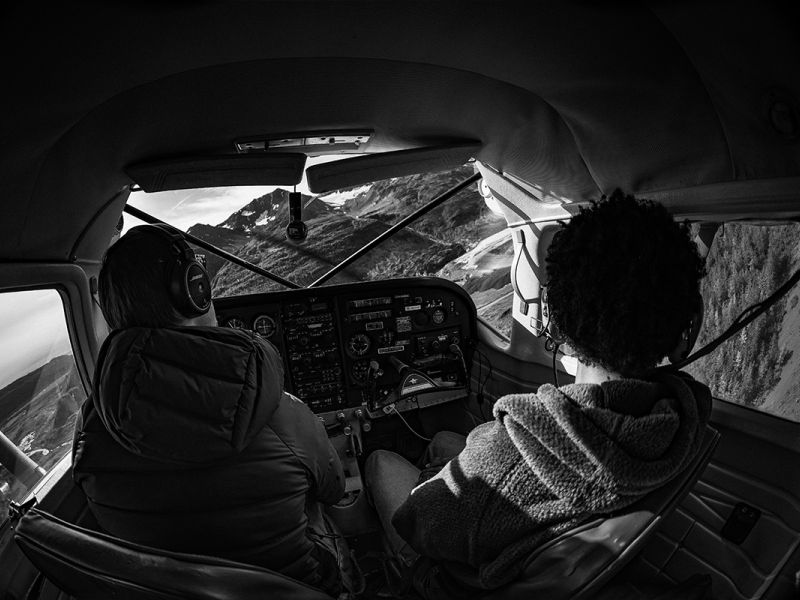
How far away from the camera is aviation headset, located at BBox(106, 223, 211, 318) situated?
1.22m

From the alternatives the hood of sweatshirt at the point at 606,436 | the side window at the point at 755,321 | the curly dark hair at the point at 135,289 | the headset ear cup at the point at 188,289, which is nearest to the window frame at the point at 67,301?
the curly dark hair at the point at 135,289

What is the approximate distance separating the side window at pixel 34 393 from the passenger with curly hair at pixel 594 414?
1.44 metres

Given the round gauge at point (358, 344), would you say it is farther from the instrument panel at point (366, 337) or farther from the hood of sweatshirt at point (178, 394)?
the hood of sweatshirt at point (178, 394)

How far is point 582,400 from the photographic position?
96cm

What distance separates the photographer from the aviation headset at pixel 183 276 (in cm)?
122

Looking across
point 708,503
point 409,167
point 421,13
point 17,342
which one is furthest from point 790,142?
point 17,342

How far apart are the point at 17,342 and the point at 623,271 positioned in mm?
1854

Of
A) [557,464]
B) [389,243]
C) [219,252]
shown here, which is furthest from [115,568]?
[389,243]

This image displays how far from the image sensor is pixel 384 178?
2217 millimetres

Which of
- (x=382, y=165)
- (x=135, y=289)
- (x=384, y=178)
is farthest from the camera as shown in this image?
(x=384, y=178)

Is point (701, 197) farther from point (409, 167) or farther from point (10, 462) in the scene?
point (10, 462)

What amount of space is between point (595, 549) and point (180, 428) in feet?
2.97

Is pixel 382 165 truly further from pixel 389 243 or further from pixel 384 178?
pixel 389 243

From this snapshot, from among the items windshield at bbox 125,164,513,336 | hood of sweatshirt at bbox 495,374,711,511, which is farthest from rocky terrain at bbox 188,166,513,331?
hood of sweatshirt at bbox 495,374,711,511
